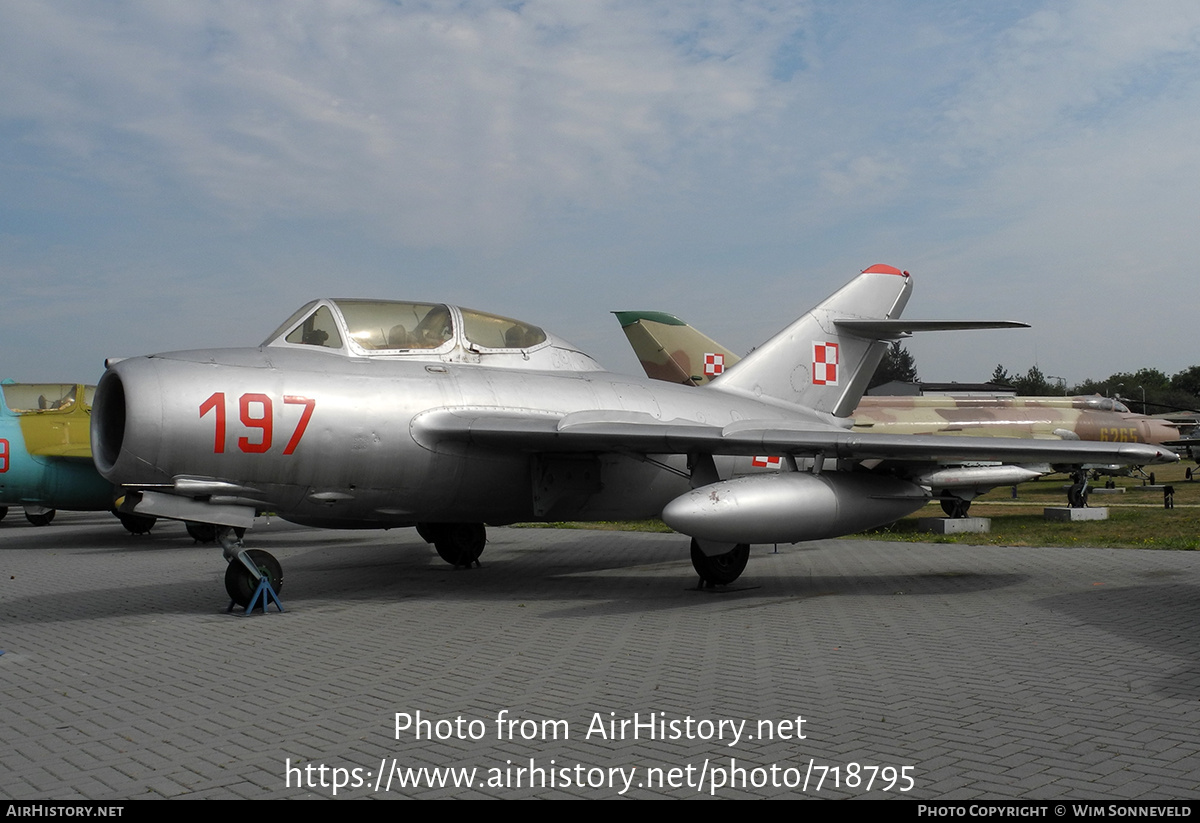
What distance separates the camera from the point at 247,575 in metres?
8.38

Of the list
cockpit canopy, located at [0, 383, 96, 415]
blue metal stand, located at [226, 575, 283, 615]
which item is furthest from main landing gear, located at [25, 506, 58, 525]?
blue metal stand, located at [226, 575, 283, 615]

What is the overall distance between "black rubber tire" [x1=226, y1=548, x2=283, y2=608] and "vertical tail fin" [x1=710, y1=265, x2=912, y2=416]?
5.89m

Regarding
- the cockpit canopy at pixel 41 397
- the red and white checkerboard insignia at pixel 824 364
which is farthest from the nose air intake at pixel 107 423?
the cockpit canopy at pixel 41 397

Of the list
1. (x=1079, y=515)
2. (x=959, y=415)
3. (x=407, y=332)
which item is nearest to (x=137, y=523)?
(x=407, y=332)

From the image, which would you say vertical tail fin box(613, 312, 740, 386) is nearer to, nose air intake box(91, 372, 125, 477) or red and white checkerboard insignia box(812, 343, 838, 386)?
red and white checkerboard insignia box(812, 343, 838, 386)

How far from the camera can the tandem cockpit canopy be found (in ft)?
28.6

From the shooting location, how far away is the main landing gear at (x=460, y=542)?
12086 millimetres

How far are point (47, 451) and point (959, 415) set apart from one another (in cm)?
1977

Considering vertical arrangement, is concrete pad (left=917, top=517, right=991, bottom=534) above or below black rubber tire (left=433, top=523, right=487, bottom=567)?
below

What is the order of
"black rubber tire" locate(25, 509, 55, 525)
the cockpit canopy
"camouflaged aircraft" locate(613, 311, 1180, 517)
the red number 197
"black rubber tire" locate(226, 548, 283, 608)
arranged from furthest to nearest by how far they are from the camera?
"black rubber tire" locate(25, 509, 55, 525)
"camouflaged aircraft" locate(613, 311, 1180, 517)
the cockpit canopy
"black rubber tire" locate(226, 548, 283, 608)
the red number 197

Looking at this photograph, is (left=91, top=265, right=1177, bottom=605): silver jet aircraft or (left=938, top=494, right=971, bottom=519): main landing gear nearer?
(left=91, top=265, right=1177, bottom=605): silver jet aircraft

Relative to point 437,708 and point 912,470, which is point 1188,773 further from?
point 912,470

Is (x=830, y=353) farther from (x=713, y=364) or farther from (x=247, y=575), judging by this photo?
(x=247, y=575)
